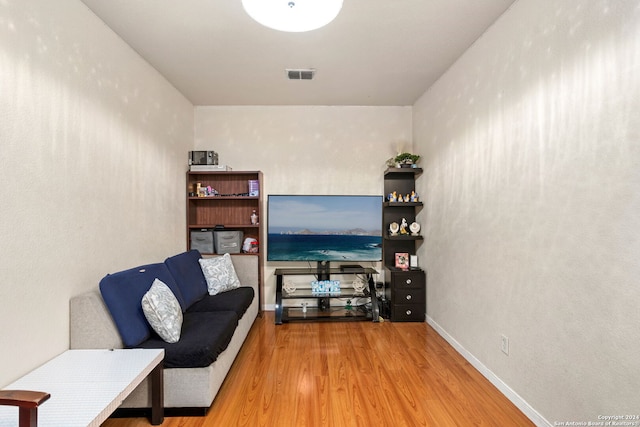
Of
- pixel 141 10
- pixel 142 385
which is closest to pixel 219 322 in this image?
pixel 142 385

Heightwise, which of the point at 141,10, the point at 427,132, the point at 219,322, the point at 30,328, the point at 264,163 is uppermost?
the point at 141,10

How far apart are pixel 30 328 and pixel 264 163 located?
2950 mm

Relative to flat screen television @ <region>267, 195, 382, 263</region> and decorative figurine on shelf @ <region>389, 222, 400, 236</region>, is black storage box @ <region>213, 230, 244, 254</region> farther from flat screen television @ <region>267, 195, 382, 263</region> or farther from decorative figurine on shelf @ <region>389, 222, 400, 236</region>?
decorative figurine on shelf @ <region>389, 222, 400, 236</region>

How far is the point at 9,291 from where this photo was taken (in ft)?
5.35

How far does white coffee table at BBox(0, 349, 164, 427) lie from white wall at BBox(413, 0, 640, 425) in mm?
2296

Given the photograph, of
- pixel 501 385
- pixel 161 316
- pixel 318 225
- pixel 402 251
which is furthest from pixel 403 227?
pixel 161 316

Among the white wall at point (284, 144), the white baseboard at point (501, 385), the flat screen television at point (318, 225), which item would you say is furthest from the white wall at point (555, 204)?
the white wall at point (284, 144)

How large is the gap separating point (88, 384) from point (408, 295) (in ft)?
10.2

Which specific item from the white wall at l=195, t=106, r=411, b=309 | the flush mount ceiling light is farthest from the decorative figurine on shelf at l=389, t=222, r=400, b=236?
the flush mount ceiling light

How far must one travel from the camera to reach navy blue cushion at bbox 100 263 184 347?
2.06m

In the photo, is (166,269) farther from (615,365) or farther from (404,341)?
(615,365)

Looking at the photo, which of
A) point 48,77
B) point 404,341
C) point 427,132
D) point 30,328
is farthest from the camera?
point 427,132

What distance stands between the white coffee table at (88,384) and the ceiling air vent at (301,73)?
8.79ft

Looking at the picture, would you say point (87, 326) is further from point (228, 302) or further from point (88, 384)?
point (228, 302)
